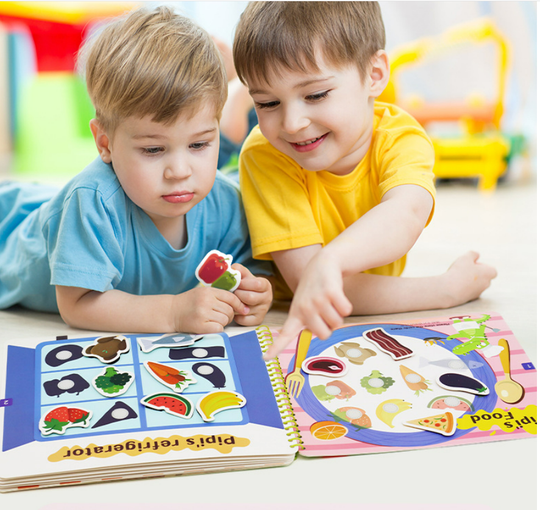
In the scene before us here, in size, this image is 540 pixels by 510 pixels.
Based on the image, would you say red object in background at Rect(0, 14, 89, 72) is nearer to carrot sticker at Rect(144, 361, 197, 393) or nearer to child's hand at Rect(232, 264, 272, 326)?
child's hand at Rect(232, 264, 272, 326)

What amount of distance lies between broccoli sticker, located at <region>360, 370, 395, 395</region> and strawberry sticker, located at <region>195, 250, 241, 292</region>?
0.78 feet

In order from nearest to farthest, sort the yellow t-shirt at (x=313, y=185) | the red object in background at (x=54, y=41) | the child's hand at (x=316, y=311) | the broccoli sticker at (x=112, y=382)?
the child's hand at (x=316, y=311) → the broccoli sticker at (x=112, y=382) → the yellow t-shirt at (x=313, y=185) → the red object in background at (x=54, y=41)

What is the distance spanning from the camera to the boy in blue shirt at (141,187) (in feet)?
2.39

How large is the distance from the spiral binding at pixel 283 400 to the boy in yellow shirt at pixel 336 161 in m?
0.10

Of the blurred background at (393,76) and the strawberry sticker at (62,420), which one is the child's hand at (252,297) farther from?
the blurred background at (393,76)

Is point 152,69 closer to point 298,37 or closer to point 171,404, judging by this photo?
point 298,37

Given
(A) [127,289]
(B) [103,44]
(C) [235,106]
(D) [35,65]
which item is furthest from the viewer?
(D) [35,65]

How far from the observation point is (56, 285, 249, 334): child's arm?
769mm

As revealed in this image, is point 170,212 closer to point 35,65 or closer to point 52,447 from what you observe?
point 52,447

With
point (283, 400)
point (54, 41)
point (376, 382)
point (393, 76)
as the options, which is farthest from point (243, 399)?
point (54, 41)

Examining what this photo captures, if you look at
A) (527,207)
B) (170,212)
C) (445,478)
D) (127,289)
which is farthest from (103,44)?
(527,207)

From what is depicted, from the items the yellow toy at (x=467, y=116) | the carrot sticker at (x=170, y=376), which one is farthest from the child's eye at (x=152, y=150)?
the yellow toy at (x=467, y=116)

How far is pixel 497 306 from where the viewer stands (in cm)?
92

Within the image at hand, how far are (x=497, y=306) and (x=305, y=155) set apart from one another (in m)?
0.38
